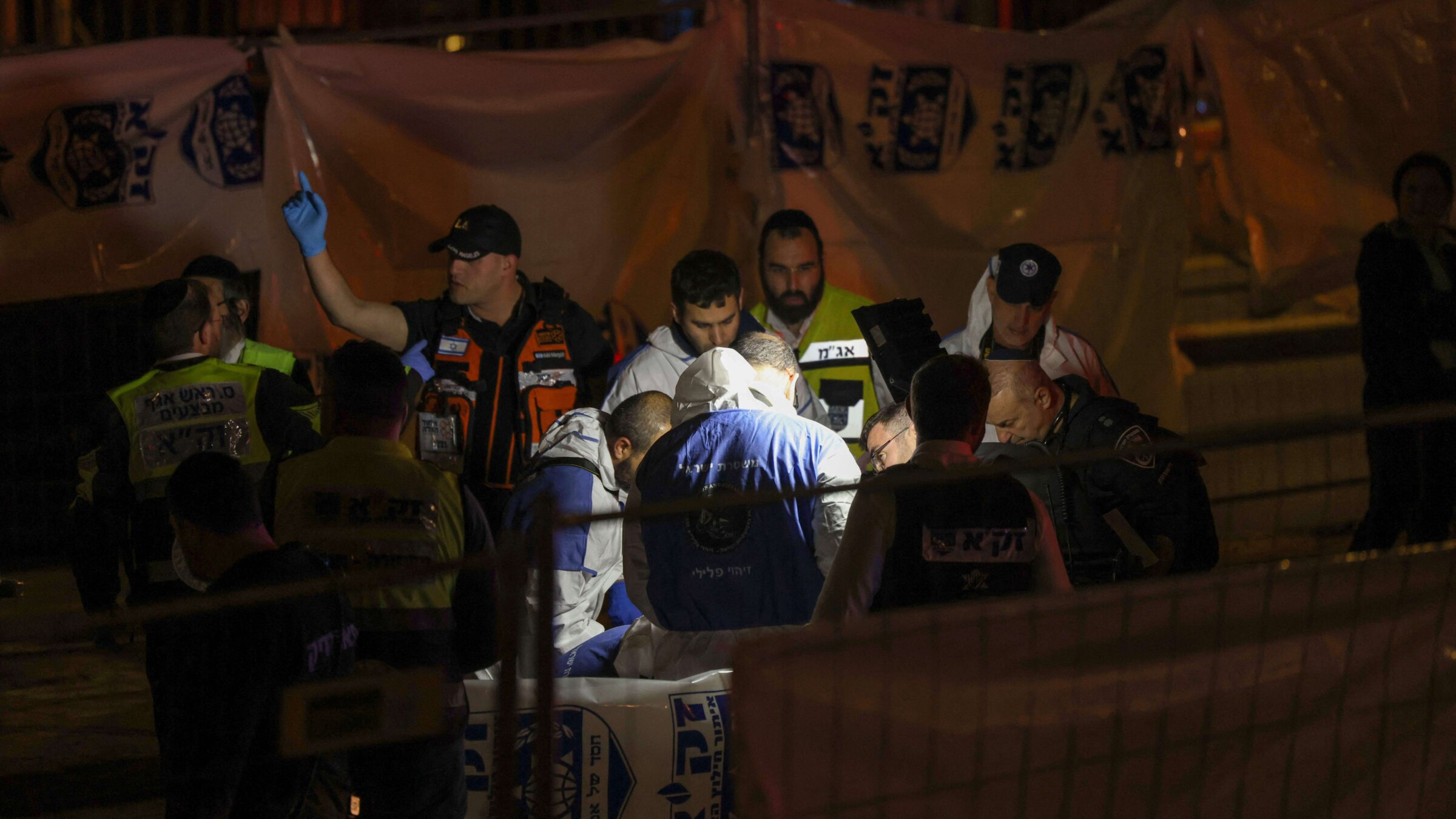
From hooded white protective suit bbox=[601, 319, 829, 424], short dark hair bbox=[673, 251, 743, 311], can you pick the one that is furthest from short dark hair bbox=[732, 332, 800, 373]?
hooded white protective suit bbox=[601, 319, 829, 424]

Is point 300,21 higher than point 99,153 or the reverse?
higher

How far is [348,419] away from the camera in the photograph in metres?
3.57

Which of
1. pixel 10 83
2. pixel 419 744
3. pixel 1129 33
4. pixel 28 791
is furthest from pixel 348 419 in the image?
pixel 1129 33

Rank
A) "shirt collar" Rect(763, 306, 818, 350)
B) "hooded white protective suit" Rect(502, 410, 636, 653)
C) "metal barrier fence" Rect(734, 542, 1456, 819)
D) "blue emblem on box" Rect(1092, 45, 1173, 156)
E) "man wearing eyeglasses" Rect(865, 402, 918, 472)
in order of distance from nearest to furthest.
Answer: "metal barrier fence" Rect(734, 542, 1456, 819)
"man wearing eyeglasses" Rect(865, 402, 918, 472)
"hooded white protective suit" Rect(502, 410, 636, 653)
"shirt collar" Rect(763, 306, 818, 350)
"blue emblem on box" Rect(1092, 45, 1173, 156)

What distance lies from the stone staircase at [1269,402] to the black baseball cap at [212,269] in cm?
433

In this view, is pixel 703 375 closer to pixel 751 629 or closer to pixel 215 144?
pixel 751 629

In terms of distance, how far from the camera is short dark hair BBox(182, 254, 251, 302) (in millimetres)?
5617

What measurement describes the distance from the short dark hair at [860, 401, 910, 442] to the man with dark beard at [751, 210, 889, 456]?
1397mm

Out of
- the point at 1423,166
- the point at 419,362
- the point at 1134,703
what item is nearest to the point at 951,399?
the point at 1134,703

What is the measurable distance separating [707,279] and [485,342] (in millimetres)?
920

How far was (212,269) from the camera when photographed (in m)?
5.62

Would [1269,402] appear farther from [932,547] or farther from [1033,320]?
[932,547]

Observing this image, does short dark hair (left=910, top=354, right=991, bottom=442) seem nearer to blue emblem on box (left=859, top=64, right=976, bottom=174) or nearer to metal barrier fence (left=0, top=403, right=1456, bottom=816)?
metal barrier fence (left=0, top=403, right=1456, bottom=816)

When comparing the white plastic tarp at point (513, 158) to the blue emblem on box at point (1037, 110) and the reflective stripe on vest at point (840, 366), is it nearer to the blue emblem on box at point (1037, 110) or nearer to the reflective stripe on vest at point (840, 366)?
the reflective stripe on vest at point (840, 366)
